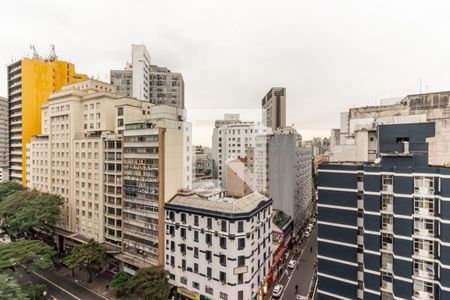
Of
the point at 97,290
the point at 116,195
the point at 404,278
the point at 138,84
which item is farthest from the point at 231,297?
the point at 138,84

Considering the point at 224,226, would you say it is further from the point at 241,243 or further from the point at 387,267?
the point at 387,267

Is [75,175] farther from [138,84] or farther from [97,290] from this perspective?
[138,84]

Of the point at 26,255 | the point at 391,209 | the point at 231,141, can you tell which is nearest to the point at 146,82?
the point at 231,141

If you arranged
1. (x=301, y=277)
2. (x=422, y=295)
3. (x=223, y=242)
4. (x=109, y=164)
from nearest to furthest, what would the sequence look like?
(x=422, y=295)
(x=223, y=242)
(x=301, y=277)
(x=109, y=164)

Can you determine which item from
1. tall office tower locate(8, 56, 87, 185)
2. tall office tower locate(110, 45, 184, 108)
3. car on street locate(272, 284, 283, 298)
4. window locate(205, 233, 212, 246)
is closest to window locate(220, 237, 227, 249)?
window locate(205, 233, 212, 246)

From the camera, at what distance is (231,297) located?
104ft

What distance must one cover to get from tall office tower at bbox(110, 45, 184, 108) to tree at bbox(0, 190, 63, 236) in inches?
1543

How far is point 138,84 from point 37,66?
27698 millimetres

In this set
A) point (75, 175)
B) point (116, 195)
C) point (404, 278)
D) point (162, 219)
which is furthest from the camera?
point (75, 175)

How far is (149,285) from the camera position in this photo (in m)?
32.2

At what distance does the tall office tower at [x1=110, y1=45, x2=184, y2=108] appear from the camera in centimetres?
7750

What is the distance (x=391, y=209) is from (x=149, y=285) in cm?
3021

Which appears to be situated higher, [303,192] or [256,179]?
[256,179]

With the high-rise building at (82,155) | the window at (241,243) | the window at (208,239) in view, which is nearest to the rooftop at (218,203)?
the window at (208,239)
